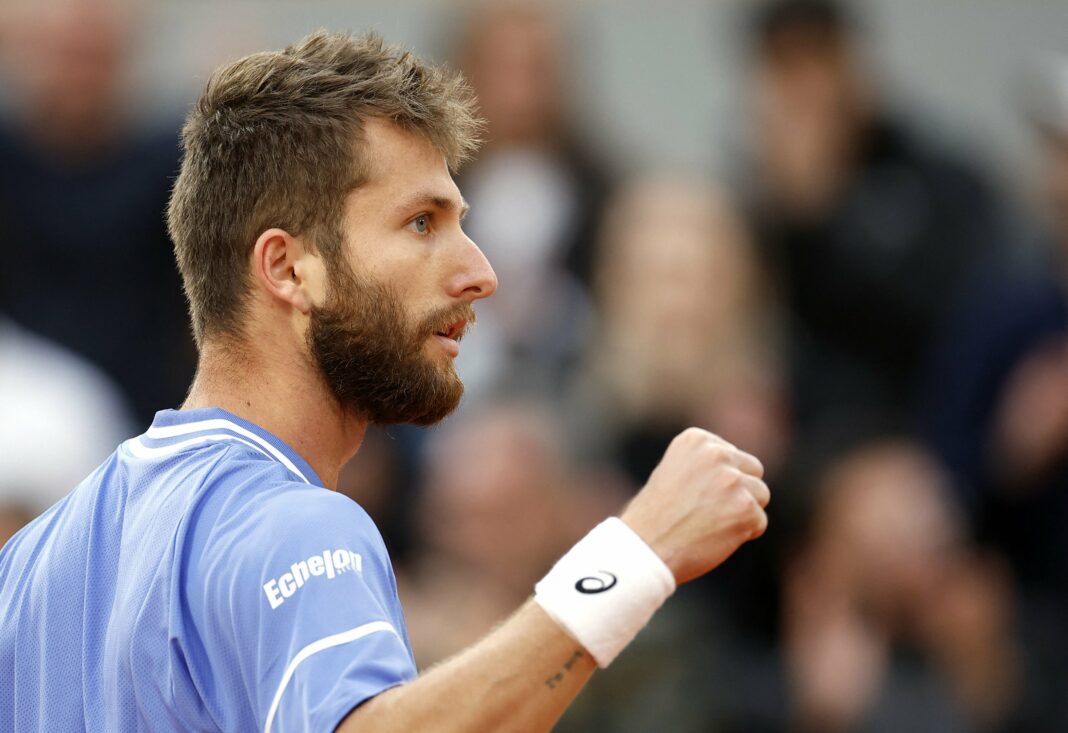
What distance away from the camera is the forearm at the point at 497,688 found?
10.3 ft

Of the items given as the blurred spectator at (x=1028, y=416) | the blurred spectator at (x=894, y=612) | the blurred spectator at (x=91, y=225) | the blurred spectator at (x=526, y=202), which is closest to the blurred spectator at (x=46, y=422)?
the blurred spectator at (x=91, y=225)

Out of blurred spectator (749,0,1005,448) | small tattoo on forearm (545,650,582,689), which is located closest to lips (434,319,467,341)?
small tattoo on forearm (545,650,582,689)

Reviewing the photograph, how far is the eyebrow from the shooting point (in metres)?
3.91

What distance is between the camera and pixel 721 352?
8258 millimetres

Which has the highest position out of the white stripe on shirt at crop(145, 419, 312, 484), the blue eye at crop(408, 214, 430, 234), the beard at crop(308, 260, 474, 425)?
the blue eye at crop(408, 214, 430, 234)

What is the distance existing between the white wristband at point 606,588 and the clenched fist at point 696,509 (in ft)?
0.12

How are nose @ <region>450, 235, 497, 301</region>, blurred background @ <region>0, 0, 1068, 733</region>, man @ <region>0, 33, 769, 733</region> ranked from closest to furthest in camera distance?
man @ <region>0, 33, 769, 733</region>
nose @ <region>450, 235, 497, 301</region>
blurred background @ <region>0, 0, 1068, 733</region>

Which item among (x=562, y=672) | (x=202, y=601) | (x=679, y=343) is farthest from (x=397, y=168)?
(x=679, y=343)

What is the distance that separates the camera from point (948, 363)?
28.3 feet

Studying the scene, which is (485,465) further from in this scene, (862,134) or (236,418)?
(236,418)

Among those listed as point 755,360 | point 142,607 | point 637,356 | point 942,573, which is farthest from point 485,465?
point 142,607

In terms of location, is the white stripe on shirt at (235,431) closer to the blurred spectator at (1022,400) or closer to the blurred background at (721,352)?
the blurred background at (721,352)

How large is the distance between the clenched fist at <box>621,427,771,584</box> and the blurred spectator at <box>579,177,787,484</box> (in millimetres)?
4424

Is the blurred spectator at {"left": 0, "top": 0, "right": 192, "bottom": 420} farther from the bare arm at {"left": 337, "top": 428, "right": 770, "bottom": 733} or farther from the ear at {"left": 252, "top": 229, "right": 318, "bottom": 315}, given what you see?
the bare arm at {"left": 337, "top": 428, "right": 770, "bottom": 733}
